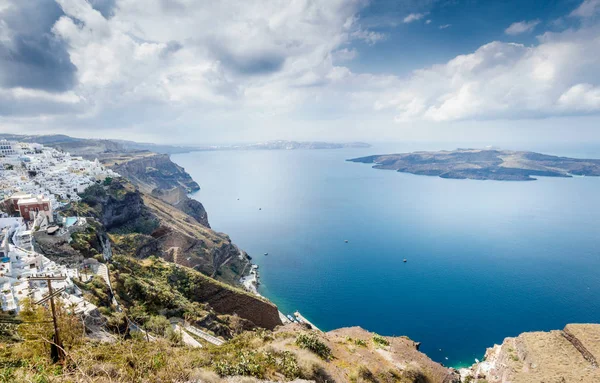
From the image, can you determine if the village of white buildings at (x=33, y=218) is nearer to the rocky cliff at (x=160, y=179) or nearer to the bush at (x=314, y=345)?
the bush at (x=314, y=345)

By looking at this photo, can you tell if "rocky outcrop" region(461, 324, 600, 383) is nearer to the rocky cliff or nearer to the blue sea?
the blue sea

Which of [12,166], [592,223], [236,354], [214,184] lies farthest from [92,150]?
[592,223]

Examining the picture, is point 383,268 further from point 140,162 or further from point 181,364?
point 140,162

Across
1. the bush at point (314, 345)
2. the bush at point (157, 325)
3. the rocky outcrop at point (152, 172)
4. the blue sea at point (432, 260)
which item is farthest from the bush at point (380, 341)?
the rocky outcrop at point (152, 172)

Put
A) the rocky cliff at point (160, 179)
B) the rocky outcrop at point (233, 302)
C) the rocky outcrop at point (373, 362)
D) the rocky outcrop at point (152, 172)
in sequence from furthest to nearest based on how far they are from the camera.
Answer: the rocky outcrop at point (152, 172) < the rocky cliff at point (160, 179) < the rocky outcrop at point (233, 302) < the rocky outcrop at point (373, 362)

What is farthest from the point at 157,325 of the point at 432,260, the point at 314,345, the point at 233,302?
the point at 432,260

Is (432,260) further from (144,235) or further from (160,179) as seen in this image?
(160,179)

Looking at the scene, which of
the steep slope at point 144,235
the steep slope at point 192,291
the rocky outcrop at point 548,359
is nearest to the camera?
the rocky outcrop at point 548,359

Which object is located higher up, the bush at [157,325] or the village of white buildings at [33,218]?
the village of white buildings at [33,218]
